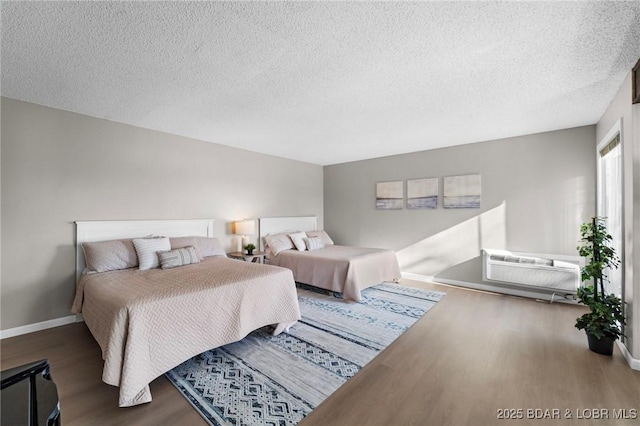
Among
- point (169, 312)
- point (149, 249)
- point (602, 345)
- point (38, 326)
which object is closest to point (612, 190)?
point (602, 345)

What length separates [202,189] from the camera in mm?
4363

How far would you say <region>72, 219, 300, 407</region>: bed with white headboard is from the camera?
6.02ft

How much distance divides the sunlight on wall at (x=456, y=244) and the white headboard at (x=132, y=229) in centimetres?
369

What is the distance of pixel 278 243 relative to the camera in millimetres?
4934

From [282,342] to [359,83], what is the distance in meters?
2.61

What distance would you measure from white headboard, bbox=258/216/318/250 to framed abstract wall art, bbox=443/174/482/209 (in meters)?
2.86

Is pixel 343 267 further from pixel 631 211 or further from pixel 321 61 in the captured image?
pixel 631 211

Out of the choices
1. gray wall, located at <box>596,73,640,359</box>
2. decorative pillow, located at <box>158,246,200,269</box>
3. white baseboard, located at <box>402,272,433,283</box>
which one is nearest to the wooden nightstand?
decorative pillow, located at <box>158,246,200,269</box>

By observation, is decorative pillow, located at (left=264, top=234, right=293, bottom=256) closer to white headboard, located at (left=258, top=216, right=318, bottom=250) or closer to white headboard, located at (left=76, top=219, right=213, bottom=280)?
white headboard, located at (left=258, top=216, right=318, bottom=250)

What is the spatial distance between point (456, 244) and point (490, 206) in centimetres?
83

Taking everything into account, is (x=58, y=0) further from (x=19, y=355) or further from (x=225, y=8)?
(x=19, y=355)

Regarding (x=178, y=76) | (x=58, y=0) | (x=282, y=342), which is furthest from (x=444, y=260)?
(x=58, y=0)

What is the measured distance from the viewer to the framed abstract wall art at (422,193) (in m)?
4.96

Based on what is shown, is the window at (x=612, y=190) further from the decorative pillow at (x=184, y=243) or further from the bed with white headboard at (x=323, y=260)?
the decorative pillow at (x=184, y=243)
